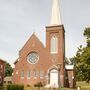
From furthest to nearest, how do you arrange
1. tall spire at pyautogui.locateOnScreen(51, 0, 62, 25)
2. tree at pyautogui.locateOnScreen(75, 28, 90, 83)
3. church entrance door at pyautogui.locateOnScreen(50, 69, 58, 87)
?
tall spire at pyautogui.locateOnScreen(51, 0, 62, 25) < church entrance door at pyautogui.locateOnScreen(50, 69, 58, 87) < tree at pyautogui.locateOnScreen(75, 28, 90, 83)

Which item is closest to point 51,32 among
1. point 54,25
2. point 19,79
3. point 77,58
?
point 54,25

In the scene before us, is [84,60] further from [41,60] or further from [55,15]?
[55,15]

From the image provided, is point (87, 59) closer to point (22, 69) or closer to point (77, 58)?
point (77, 58)

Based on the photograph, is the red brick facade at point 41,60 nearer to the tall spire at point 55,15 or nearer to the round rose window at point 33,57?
the round rose window at point 33,57

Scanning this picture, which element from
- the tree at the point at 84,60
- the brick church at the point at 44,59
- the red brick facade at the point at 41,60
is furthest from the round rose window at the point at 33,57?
the tree at the point at 84,60

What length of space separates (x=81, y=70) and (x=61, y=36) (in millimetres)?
29270

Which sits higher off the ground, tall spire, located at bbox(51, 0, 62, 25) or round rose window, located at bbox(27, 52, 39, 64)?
tall spire, located at bbox(51, 0, 62, 25)

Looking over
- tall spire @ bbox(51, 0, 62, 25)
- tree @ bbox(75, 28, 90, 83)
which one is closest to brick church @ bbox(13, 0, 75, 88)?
tall spire @ bbox(51, 0, 62, 25)

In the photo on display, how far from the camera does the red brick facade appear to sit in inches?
2549

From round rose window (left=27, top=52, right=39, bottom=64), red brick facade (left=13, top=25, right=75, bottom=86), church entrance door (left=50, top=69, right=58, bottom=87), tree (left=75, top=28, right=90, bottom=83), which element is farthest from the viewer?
round rose window (left=27, top=52, right=39, bottom=64)

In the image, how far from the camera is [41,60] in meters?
66.4

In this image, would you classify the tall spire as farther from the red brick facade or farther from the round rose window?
the round rose window

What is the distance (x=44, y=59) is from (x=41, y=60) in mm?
840

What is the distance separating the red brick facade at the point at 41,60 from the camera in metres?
64.8
